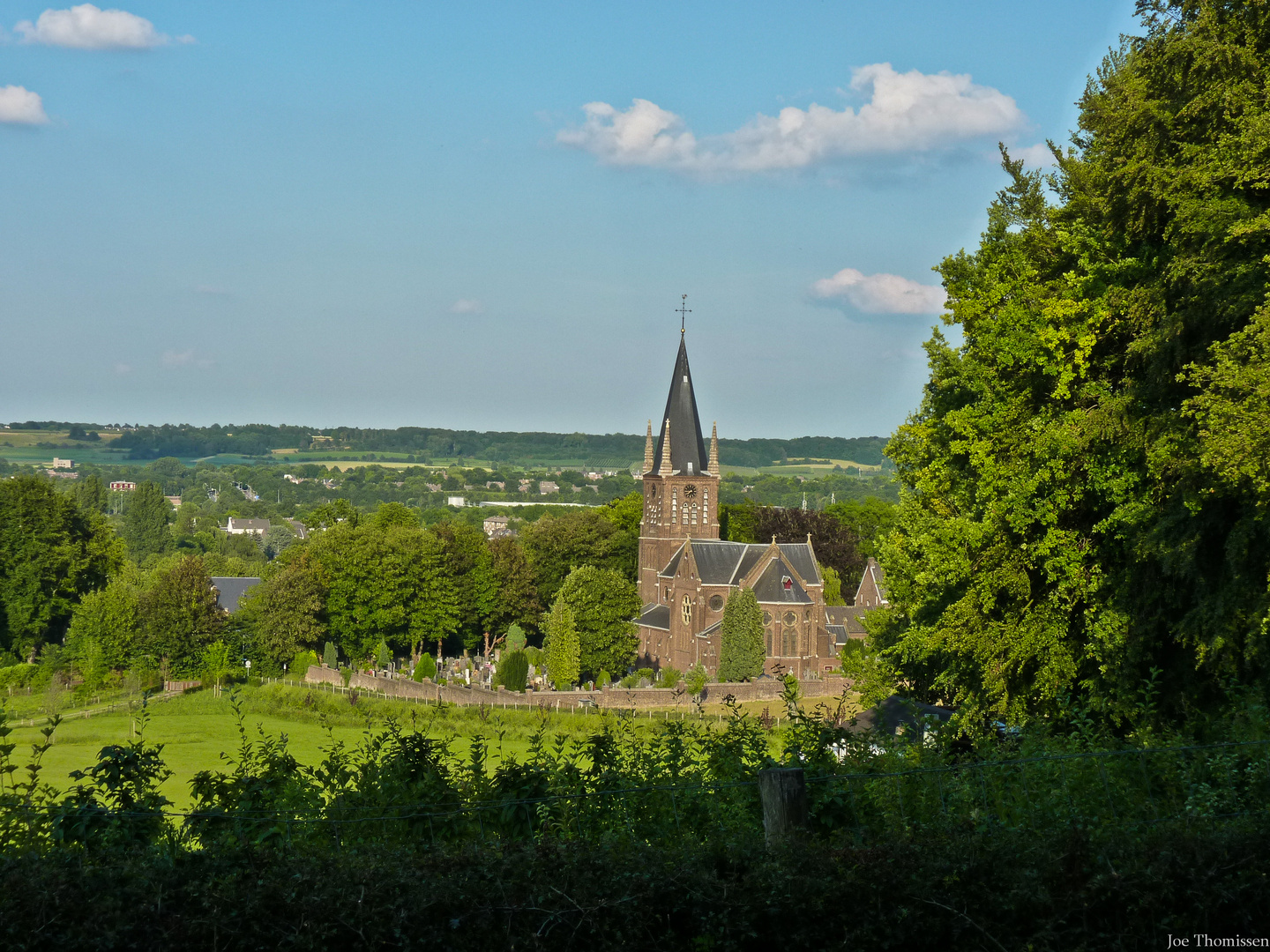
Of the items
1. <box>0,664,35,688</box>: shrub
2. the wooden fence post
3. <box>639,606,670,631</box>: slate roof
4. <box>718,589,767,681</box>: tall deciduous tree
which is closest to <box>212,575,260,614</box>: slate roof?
<box>0,664,35,688</box>: shrub

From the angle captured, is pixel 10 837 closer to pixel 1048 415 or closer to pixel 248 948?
pixel 248 948

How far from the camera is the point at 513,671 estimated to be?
48.1 meters

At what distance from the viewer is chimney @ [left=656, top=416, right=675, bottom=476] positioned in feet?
198

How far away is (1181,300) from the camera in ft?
46.4

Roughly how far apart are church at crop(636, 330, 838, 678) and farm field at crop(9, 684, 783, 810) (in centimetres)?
1082

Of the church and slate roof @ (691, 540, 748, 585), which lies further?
slate roof @ (691, 540, 748, 585)

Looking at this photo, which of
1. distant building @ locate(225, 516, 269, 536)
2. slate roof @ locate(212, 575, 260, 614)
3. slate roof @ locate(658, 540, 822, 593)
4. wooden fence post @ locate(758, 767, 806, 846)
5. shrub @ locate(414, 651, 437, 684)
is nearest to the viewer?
wooden fence post @ locate(758, 767, 806, 846)

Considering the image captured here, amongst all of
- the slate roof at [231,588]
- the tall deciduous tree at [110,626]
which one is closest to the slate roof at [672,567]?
the slate roof at [231,588]

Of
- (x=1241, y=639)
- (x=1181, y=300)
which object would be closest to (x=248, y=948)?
(x=1241, y=639)

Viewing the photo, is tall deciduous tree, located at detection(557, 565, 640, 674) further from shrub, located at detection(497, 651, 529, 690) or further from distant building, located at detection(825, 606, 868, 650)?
distant building, located at detection(825, 606, 868, 650)

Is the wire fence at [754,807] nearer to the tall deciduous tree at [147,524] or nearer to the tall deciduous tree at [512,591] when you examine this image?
the tall deciduous tree at [512,591]

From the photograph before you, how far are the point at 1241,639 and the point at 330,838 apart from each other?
10.1 meters

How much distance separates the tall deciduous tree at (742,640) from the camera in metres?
50.5

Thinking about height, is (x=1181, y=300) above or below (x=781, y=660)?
above
